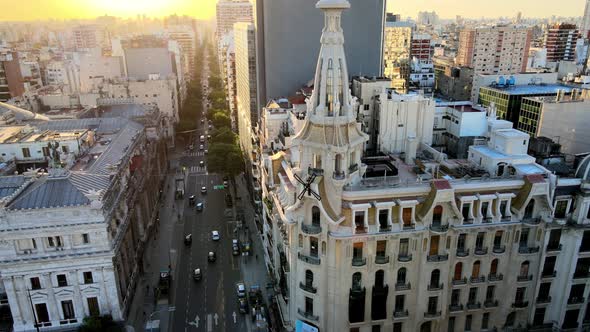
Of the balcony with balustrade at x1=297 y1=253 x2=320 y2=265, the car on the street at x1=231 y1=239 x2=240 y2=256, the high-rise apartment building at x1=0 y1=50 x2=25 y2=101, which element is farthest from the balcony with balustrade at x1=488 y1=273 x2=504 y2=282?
the high-rise apartment building at x1=0 y1=50 x2=25 y2=101

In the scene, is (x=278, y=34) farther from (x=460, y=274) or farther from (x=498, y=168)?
(x=460, y=274)

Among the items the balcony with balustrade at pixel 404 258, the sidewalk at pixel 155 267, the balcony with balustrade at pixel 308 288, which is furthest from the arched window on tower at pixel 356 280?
the sidewalk at pixel 155 267

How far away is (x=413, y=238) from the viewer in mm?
53000

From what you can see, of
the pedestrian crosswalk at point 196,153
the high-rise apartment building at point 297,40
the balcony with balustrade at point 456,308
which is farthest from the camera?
the pedestrian crosswalk at point 196,153

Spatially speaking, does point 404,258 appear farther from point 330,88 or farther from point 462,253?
point 330,88

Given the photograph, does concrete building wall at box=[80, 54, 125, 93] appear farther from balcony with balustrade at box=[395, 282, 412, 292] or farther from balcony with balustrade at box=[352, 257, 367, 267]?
balcony with balustrade at box=[395, 282, 412, 292]

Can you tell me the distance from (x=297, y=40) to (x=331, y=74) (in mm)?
60474

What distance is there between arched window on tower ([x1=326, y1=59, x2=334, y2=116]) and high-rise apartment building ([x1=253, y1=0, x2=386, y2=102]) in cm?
5964

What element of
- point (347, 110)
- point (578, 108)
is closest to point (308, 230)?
point (347, 110)

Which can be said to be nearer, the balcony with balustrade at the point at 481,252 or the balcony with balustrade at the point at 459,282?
the balcony with balustrade at the point at 481,252

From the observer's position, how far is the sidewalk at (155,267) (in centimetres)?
7112

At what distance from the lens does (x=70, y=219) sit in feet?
204

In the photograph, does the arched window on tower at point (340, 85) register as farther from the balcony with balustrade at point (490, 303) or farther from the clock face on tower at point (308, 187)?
the balcony with balustrade at point (490, 303)

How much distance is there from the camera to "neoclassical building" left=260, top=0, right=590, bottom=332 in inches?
2056
